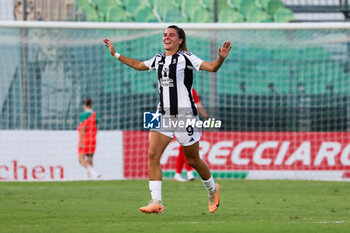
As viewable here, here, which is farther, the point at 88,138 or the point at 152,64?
the point at 88,138

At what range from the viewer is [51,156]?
15789 millimetres

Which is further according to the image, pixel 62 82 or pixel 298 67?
pixel 298 67

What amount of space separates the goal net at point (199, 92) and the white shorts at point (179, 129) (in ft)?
26.6

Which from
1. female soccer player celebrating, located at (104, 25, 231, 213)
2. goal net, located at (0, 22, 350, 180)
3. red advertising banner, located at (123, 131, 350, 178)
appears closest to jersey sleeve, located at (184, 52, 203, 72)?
female soccer player celebrating, located at (104, 25, 231, 213)

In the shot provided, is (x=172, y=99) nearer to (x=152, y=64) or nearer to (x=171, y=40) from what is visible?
(x=152, y=64)

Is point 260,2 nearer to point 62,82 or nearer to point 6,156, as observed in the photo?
point 62,82

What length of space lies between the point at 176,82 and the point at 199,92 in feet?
34.9

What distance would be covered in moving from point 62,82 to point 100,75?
93cm

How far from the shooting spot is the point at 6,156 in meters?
15.6

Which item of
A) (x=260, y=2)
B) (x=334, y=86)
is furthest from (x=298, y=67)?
(x=260, y=2)

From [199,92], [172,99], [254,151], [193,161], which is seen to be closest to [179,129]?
[172,99]

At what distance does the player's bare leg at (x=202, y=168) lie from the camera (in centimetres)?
754

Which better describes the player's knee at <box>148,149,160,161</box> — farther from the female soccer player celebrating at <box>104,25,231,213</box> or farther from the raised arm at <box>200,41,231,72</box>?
the raised arm at <box>200,41,231,72</box>

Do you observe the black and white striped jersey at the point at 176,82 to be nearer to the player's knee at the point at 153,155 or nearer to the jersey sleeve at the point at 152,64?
the jersey sleeve at the point at 152,64
